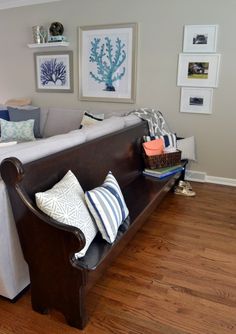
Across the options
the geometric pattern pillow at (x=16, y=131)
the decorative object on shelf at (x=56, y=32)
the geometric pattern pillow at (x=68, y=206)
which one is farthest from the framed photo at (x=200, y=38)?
the geometric pattern pillow at (x=68, y=206)

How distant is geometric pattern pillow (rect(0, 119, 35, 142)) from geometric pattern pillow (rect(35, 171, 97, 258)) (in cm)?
242

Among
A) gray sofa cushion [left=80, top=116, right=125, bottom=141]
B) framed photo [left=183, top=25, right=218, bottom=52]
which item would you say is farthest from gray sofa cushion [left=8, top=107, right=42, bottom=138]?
framed photo [left=183, top=25, right=218, bottom=52]

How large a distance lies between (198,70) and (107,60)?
1270 mm

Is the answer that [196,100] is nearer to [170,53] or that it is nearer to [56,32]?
[170,53]

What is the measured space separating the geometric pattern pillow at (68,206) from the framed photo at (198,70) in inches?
100

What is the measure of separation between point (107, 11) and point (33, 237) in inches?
136

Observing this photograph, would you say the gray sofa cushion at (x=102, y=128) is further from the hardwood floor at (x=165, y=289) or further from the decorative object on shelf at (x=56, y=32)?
the decorative object on shelf at (x=56, y=32)

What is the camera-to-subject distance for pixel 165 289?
1.93 m

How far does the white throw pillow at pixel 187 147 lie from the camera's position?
3.69 meters

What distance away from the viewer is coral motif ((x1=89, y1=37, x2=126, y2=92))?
3.99 metres

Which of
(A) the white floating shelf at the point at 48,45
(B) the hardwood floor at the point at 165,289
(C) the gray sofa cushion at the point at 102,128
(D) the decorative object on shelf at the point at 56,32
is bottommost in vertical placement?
(B) the hardwood floor at the point at 165,289

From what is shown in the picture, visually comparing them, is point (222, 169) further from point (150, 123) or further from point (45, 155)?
point (45, 155)

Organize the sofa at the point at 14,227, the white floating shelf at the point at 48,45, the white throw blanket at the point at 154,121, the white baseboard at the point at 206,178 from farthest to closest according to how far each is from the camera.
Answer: the white floating shelf at the point at 48,45 → the white baseboard at the point at 206,178 → the white throw blanket at the point at 154,121 → the sofa at the point at 14,227

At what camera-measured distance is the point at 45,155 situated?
5.75 feet
